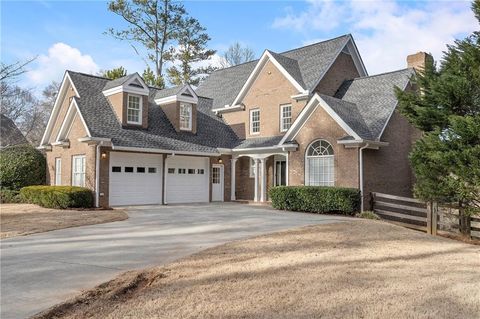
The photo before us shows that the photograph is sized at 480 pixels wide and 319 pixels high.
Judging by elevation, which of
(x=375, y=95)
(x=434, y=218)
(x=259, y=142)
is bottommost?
(x=434, y=218)

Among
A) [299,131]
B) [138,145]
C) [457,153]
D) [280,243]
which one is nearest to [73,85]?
[138,145]

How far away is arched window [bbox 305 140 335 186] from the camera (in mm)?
19109

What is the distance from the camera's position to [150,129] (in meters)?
22.1

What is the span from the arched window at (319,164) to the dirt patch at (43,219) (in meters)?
8.66

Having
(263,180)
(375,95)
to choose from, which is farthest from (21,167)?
(375,95)

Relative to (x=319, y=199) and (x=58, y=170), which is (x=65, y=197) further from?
(x=319, y=199)

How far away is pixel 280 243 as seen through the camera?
29.4 ft

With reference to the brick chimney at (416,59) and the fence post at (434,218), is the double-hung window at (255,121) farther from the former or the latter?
the fence post at (434,218)

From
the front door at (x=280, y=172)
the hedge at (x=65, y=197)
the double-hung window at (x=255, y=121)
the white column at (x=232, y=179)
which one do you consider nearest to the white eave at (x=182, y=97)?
the double-hung window at (x=255, y=121)

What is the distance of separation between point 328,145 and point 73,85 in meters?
13.5

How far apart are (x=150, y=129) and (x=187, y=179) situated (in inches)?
130

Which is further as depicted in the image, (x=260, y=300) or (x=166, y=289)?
(x=166, y=289)

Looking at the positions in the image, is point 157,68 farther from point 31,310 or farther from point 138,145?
point 31,310

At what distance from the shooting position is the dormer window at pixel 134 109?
21562mm
